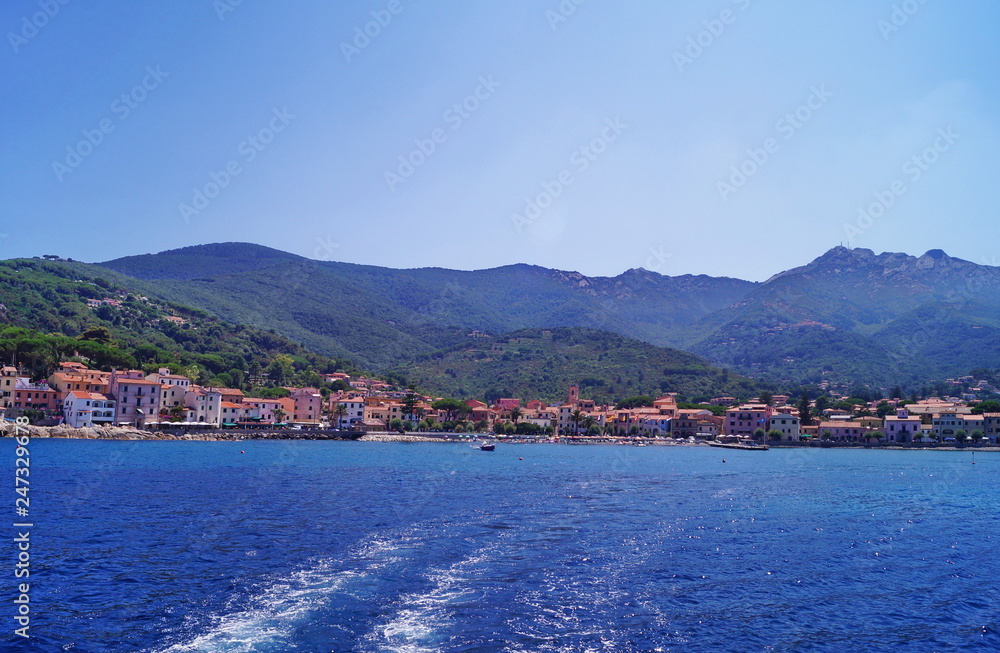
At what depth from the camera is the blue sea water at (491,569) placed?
557 inches

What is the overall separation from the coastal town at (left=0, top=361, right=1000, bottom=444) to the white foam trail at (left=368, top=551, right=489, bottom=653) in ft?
239

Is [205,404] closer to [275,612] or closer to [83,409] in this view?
[83,409]

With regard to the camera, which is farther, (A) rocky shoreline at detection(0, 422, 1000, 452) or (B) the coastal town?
(B) the coastal town

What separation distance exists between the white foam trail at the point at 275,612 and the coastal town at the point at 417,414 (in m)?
70.9

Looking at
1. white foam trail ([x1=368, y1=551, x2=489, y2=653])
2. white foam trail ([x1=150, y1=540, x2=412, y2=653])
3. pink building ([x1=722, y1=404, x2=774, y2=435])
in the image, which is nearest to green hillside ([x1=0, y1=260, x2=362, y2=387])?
pink building ([x1=722, y1=404, x2=774, y2=435])

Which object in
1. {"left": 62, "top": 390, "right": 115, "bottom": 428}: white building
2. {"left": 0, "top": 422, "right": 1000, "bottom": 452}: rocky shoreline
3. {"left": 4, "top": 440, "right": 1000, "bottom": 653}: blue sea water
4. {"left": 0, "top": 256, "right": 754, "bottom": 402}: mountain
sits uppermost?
{"left": 0, "top": 256, "right": 754, "bottom": 402}: mountain

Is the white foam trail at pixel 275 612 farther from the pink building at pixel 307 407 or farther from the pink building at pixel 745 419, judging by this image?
Result: the pink building at pixel 745 419

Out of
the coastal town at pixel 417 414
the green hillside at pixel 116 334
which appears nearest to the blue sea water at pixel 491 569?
the coastal town at pixel 417 414

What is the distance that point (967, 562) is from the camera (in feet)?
73.3

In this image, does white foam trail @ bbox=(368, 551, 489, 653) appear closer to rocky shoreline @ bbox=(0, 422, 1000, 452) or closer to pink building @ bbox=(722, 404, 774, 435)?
rocky shoreline @ bbox=(0, 422, 1000, 452)

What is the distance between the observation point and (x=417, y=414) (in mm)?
121125

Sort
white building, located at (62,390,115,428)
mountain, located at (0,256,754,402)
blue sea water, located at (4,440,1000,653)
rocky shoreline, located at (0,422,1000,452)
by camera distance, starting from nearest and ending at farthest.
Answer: blue sea water, located at (4,440,1000,653)
rocky shoreline, located at (0,422,1000,452)
white building, located at (62,390,115,428)
mountain, located at (0,256,754,402)

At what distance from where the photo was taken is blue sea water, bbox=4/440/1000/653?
1414cm

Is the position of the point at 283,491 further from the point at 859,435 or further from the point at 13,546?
the point at 859,435
